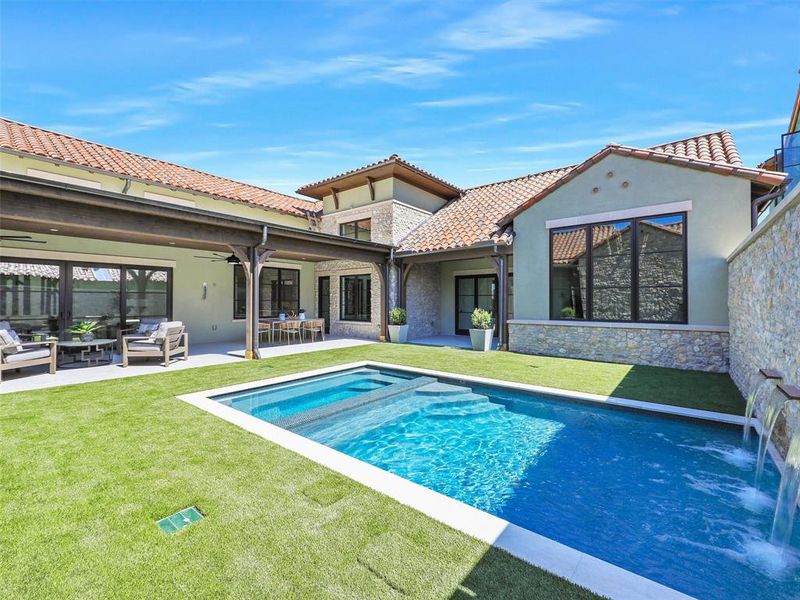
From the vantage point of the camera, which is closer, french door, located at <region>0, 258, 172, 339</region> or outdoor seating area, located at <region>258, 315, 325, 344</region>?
french door, located at <region>0, 258, 172, 339</region>

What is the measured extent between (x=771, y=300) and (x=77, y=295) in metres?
15.2

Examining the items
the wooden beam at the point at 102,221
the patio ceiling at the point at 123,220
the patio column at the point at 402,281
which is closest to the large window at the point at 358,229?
the patio column at the point at 402,281

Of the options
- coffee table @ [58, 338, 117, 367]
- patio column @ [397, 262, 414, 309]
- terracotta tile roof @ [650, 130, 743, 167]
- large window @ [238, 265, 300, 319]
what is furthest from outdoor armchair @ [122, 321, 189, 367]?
terracotta tile roof @ [650, 130, 743, 167]

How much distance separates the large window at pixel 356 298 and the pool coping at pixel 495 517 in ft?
32.1

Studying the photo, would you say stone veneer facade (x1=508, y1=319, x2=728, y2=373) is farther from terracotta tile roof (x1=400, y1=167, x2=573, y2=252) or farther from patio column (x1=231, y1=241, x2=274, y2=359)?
patio column (x1=231, y1=241, x2=274, y2=359)

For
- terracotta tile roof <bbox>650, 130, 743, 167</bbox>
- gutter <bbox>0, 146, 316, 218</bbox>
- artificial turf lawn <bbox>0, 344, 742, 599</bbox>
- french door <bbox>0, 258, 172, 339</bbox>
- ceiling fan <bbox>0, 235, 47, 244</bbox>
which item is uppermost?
terracotta tile roof <bbox>650, 130, 743, 167</bbox>

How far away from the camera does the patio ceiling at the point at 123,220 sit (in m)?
6.42

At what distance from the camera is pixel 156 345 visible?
30.2 feet

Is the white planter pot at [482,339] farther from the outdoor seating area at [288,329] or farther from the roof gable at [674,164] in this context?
the outdoor seating area at [288,329]

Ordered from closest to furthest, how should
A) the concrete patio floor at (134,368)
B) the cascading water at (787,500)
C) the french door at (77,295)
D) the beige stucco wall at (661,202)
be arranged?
the cascading water at (787,500) → the concrete patio floor at (134,368) → the beige stucco wall at (661,202) → the french door at (77,295)

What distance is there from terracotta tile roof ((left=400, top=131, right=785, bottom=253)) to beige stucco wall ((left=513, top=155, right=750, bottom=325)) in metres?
0.22

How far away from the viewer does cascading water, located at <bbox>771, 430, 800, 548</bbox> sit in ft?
9.54

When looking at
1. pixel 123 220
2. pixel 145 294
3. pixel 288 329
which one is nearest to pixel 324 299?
pixel 288 329

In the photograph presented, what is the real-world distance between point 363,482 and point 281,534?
0.94 m
